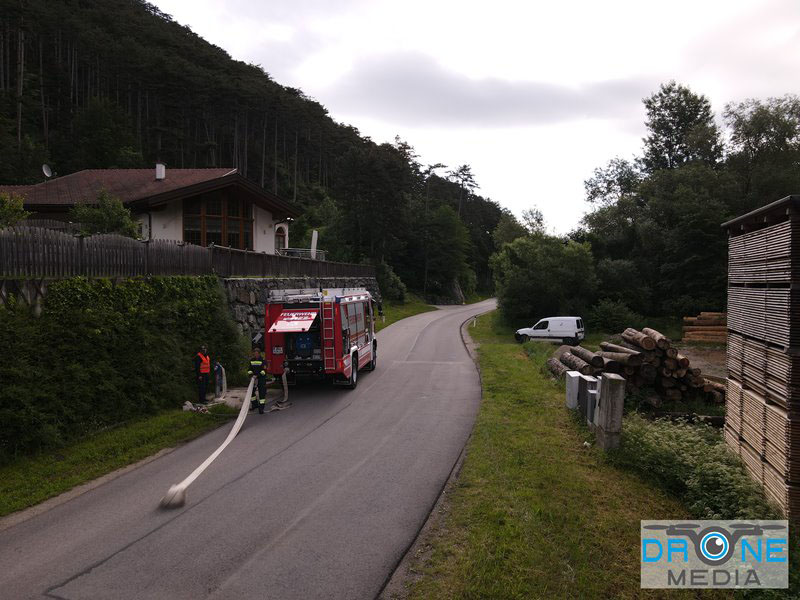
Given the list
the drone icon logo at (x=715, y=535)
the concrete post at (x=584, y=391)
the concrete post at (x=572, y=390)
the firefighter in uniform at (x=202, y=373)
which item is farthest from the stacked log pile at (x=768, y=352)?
the firefighter in uniform at (x=202, y=373)

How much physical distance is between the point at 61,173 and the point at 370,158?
32.1 metres

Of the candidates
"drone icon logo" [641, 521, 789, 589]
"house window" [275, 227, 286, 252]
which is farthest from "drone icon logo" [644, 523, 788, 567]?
"house window" [275, 227, 286, 252]

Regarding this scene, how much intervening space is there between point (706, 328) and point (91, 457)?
1491 inches

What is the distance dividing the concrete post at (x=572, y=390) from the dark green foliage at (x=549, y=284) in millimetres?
27280

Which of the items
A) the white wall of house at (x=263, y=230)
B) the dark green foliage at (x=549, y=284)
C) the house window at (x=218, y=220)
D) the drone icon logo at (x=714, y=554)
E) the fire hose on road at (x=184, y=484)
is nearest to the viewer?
the drone icon logo at (x=714, y=554)

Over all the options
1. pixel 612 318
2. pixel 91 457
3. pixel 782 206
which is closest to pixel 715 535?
pixel 782 206

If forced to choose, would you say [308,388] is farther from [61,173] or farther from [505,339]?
[61,173]

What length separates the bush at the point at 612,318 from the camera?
39.3 meters

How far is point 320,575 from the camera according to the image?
240 inches

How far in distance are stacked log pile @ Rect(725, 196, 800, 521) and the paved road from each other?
5.05 metres

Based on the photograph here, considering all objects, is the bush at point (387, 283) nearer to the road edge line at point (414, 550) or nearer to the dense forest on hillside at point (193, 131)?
the dense forest on hillside at point (193, 131)

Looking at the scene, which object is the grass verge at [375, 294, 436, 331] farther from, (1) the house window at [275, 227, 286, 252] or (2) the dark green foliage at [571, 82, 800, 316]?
(2) the dark green foliage at [571, 82, 800, 316]

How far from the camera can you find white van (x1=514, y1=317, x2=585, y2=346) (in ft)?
110

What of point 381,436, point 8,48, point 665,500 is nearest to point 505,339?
point 381,436
